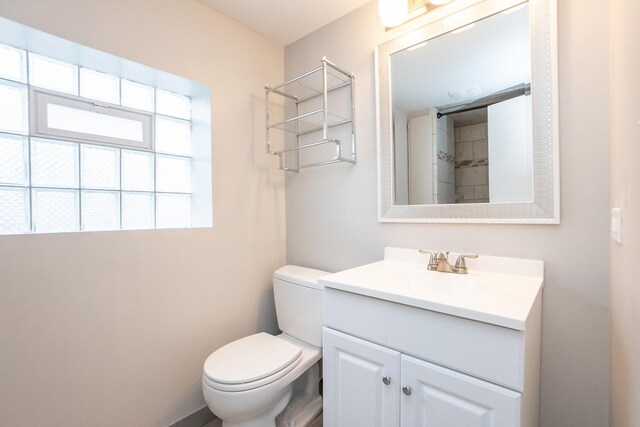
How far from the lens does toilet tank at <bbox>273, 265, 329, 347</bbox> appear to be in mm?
1469

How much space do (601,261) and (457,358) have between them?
0.66 meters

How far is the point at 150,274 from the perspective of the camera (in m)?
1.37

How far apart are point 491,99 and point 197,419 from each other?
209 centimetres

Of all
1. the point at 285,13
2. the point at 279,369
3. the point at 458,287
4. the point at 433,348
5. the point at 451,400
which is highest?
the point at 285,13

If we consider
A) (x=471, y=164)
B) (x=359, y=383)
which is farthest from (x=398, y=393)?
(x=471, y=164)

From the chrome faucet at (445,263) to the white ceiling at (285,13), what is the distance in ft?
4.46

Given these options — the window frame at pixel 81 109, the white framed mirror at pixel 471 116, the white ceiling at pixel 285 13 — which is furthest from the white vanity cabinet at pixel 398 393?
the white ceiling at pixel 285 13

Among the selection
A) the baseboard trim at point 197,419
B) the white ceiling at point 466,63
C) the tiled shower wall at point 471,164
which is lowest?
the baseboard trim at point 197,419

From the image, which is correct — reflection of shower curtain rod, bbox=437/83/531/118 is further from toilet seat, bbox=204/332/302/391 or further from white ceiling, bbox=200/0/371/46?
toilet seat, bbox=204/332/302/391

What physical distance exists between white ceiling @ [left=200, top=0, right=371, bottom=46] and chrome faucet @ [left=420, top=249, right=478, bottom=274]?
1361mm

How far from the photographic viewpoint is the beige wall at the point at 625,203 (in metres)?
0.63

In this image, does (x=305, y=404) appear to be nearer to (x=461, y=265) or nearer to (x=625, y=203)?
(x=461, y=265)

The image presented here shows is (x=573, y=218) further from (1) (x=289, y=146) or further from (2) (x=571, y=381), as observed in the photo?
(1) (x=289, y=146)

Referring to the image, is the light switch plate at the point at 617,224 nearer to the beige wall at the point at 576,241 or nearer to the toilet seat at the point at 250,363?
the beige wall at the point at 576,241
